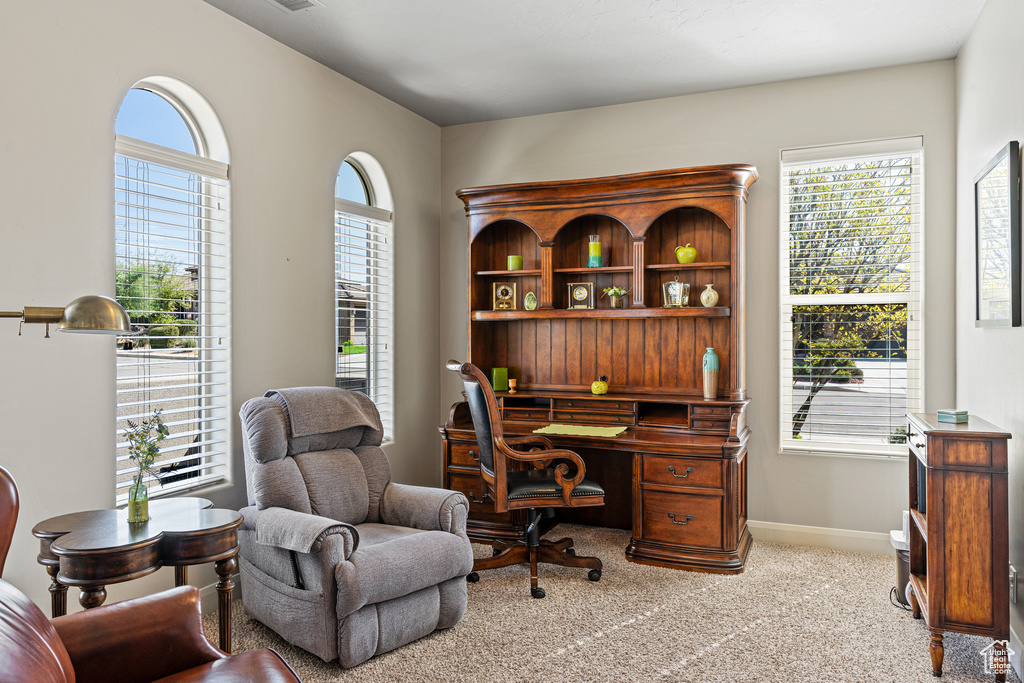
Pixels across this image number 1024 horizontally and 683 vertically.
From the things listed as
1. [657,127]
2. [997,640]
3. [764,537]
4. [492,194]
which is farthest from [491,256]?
[997,640]

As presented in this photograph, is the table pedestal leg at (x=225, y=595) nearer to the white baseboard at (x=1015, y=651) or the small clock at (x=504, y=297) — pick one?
the small clock at (x=504, y=297)

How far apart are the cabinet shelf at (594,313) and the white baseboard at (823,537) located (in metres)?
1.40

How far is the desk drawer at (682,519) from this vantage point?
11.9 ft

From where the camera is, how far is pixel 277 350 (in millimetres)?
3551

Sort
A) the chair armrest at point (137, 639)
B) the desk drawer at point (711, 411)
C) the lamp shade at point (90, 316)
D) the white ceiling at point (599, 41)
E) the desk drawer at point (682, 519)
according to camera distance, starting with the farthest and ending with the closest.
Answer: the desk drawer at point (711, 411), the desk drawer at point (682, 519), the white ceiling at point (599, 41), the lamp shade at point (90, 316), the chair armrest at point (137, 639)

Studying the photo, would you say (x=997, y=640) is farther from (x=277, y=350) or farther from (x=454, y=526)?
(x=277, y=350)

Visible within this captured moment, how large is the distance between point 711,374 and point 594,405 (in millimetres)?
726

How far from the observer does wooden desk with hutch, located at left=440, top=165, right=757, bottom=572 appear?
12.2 feet

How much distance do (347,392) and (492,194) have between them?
5.78 feet

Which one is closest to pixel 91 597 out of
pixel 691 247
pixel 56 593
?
pixel 56 593

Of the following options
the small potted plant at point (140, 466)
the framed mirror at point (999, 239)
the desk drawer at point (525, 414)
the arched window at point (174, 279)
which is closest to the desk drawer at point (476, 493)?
the desk drawer at point (525, 414)

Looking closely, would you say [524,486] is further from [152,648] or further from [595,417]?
[152,648]

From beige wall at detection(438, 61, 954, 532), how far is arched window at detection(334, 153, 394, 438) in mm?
1012

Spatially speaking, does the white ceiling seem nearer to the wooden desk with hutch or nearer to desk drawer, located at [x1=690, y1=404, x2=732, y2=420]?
the wooden desk with hutch
